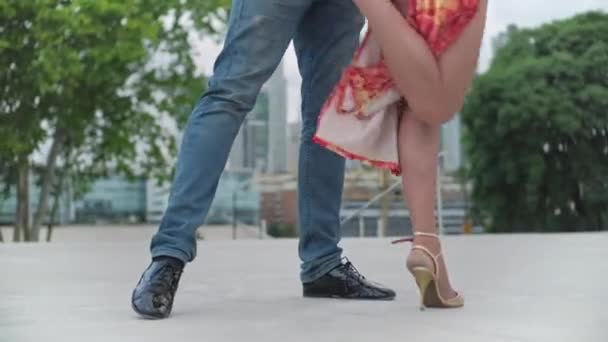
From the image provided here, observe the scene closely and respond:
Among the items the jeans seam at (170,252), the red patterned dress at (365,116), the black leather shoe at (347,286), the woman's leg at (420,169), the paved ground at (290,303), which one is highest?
the red patterned dress at (365,116)

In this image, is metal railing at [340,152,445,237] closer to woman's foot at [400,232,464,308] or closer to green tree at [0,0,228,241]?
woman's foot at [400,232,464,308]

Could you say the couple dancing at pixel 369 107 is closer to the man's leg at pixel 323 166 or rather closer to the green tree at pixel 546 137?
the man's leg at pixel 323 166

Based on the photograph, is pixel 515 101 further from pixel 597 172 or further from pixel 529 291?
pixel 529 291

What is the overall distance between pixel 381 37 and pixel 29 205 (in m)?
12.3

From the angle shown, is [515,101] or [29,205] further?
[515,101]

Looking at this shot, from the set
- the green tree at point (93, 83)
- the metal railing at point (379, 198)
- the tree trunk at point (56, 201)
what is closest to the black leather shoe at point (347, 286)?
the metal railing at point (379, 198)

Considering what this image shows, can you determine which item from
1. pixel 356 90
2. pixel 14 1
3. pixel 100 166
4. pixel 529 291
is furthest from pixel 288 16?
pixel 100 166

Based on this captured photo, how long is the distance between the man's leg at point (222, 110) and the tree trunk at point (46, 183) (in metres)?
11.4

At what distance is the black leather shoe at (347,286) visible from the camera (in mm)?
1953

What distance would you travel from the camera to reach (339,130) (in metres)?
1.75

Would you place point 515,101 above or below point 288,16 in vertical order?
above

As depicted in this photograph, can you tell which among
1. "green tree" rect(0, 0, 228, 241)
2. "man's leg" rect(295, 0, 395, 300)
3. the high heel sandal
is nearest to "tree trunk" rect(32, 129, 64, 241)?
"green tree" rect(0, 0, 228, 241)

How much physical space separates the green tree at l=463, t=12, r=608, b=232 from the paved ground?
14.1m

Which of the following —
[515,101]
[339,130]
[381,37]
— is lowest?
[339,130]
